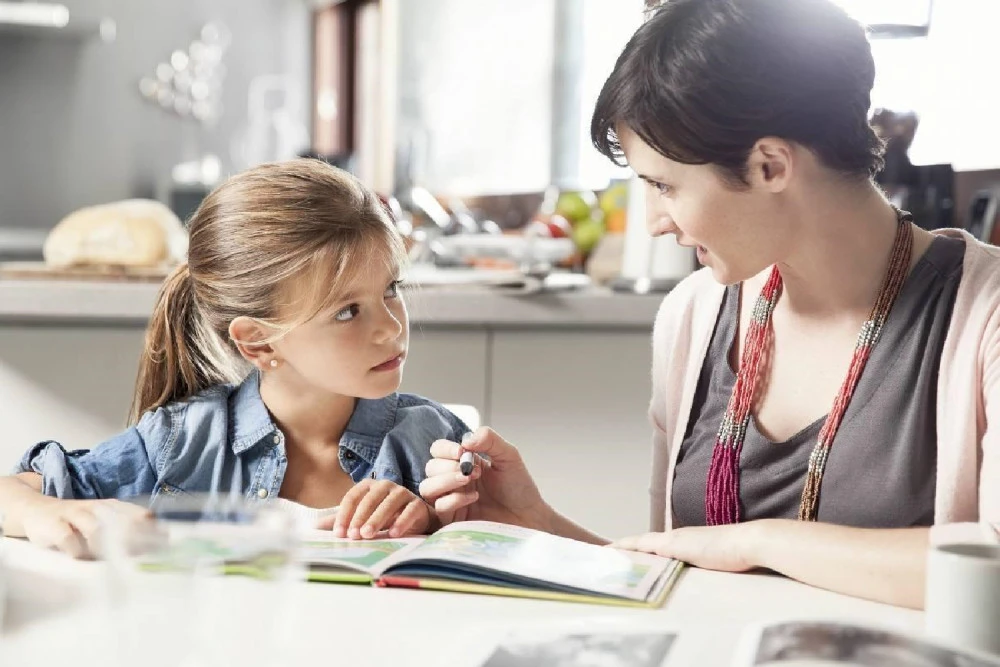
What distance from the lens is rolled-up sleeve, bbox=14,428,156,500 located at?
4.01 feet

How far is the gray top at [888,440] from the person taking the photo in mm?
1192

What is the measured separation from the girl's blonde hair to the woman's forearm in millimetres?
588

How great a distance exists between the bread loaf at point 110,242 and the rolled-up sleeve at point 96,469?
874mm

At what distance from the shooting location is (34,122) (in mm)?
3738

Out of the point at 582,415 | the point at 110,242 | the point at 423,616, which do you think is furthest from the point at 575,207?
the point at 423,616

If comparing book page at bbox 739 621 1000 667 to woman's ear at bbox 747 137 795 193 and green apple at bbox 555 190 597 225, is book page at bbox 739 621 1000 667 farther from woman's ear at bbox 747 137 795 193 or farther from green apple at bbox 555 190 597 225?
green apple at bbox 555 190 597 225

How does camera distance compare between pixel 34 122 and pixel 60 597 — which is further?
pixel 34 122

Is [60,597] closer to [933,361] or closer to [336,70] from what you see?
[933,361]

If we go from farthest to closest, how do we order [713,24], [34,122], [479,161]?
[479,161]
[34,122]
[713,24]

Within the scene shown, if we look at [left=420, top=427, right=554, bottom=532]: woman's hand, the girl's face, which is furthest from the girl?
[left=420, top=427, right=554, bottom=532]: woman's hand

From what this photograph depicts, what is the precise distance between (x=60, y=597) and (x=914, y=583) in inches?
26.0

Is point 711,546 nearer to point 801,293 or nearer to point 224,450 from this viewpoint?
point 801,293

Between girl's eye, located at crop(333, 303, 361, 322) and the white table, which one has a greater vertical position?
girl's eye, located at crop(333, 303, 361, 322)

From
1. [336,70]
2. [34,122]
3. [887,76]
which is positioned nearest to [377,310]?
[887,76]
